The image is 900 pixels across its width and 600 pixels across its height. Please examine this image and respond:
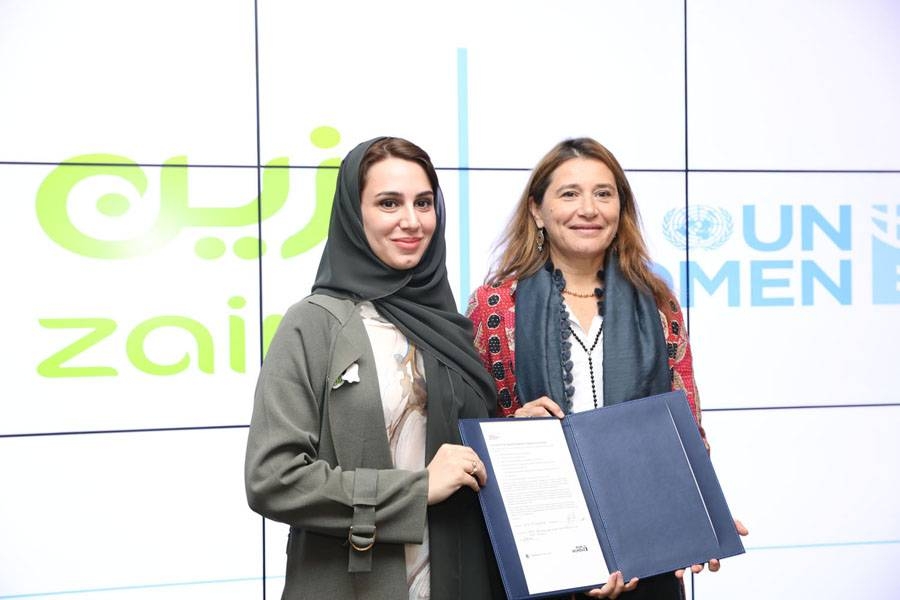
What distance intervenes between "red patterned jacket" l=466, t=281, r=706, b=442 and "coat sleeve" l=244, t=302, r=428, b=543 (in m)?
0.50

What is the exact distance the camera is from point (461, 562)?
164 cm

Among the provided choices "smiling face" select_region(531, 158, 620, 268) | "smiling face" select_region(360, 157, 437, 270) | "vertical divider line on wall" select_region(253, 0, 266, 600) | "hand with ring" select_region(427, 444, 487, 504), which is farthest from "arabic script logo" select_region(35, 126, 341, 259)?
"hand with ring" select_region(427, 444, 487, 504)

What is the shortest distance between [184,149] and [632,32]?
5.90 feet

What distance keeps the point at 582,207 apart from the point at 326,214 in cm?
130

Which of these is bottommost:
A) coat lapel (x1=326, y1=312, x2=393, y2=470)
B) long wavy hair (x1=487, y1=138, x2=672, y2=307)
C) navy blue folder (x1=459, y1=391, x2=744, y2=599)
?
navy blue folder (x1=459, y1=391, x2=744, y2=599)

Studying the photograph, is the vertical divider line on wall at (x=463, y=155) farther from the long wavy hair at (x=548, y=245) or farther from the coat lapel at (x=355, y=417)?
the coat lapel at (x=355, y=417)

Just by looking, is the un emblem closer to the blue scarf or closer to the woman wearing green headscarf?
the blue scarf

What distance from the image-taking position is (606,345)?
6.32 feet

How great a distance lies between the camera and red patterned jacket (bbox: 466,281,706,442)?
1978 mm

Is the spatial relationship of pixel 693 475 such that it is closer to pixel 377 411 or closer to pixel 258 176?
pixel 377 411

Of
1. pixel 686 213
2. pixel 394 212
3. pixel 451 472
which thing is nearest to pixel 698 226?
pixel 686 213

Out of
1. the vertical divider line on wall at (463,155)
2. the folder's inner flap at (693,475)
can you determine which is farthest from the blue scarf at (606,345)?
the vertical divider line on wall at (463,155)

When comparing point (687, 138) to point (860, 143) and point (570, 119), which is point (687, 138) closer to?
point (570, 119)

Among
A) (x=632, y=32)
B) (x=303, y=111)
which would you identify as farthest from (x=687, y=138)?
(x=303, y=111)
